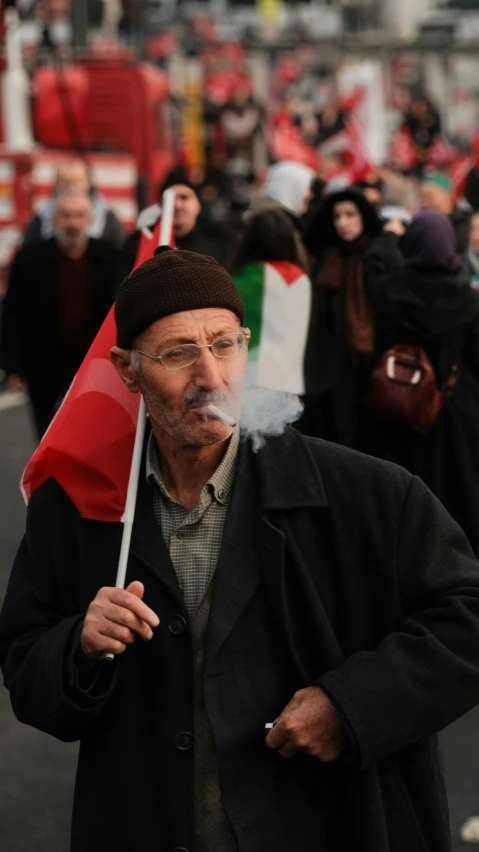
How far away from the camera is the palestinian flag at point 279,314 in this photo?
5.70 m

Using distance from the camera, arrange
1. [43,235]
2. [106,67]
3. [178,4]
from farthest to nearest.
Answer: [178,4]
[106,67]
[43,235]

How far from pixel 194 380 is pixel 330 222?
4807 mm

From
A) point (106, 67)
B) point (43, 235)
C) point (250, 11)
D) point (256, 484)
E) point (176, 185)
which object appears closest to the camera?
point (256, 484)

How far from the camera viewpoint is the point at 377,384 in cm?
568

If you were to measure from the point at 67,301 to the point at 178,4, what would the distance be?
44112 mm

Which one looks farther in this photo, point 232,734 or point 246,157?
point 246,157

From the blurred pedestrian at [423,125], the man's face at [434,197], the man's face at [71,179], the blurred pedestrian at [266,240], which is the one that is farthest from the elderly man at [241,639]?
the blurred pedestrian at [423,125]

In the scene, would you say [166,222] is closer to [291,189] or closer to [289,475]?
[289,475]

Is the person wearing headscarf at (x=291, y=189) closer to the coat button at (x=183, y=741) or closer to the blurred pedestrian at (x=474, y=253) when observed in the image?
the blurred pedestrian at (x=474, y=253)

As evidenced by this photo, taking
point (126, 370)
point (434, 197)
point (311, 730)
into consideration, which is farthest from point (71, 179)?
point (311, 730)

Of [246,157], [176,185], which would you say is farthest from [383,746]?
[246,157]

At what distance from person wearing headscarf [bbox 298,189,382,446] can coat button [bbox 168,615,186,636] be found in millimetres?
A: 3732

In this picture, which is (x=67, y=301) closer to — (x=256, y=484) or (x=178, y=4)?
(x=256, y=484)

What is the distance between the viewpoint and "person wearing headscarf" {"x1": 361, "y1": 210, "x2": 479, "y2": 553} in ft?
19.0
